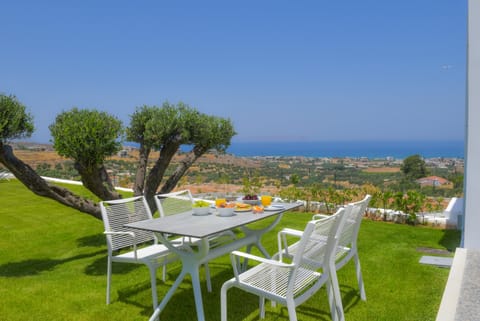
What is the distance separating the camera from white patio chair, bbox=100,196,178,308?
11.3 ft

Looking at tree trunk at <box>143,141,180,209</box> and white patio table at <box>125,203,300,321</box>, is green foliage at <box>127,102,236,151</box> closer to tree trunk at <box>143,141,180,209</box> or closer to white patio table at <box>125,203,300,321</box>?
tree trunk at <box>143,141,180,209</box>

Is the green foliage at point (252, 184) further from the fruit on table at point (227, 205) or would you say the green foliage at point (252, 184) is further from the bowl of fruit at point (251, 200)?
the fruit on table at point (227, 205)

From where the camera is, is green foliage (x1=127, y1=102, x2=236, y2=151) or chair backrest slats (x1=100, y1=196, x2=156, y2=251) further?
green foliage (x1=127, y1=102, x2=236, y2=151)

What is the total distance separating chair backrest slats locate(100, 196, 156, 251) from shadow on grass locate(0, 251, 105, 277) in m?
1.71

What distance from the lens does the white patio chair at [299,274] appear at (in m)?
2.42

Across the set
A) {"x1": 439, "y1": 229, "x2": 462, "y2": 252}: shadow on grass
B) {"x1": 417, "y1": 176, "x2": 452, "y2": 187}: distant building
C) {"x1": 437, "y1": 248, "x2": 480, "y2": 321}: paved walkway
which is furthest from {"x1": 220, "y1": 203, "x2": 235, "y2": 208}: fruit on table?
{"x1": 417, "y1": 176, "x2": 452, "y2": 187}: distant building

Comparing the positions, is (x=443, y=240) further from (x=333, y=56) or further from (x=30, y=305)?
(x=333, y=56)

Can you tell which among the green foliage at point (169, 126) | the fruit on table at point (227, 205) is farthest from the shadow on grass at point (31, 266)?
the fruit on table at point (227, 205)

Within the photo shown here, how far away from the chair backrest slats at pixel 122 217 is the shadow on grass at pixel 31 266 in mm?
1710

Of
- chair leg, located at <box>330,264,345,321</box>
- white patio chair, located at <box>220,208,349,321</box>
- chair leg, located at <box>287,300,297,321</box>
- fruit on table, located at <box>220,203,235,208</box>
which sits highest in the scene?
fruit on table, located at <box>220,203,235,208</box>

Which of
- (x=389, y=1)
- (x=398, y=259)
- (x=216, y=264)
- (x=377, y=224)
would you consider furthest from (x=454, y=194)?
(x=389, y=1)

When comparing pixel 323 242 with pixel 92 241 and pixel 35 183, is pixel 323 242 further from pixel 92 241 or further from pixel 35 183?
pixel 92 241

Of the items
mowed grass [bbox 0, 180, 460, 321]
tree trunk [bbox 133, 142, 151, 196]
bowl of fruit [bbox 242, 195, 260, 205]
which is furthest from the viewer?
tree trunk [bbox 133, 142, 151, 196]

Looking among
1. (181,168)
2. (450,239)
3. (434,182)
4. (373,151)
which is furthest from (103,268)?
(373,151)
